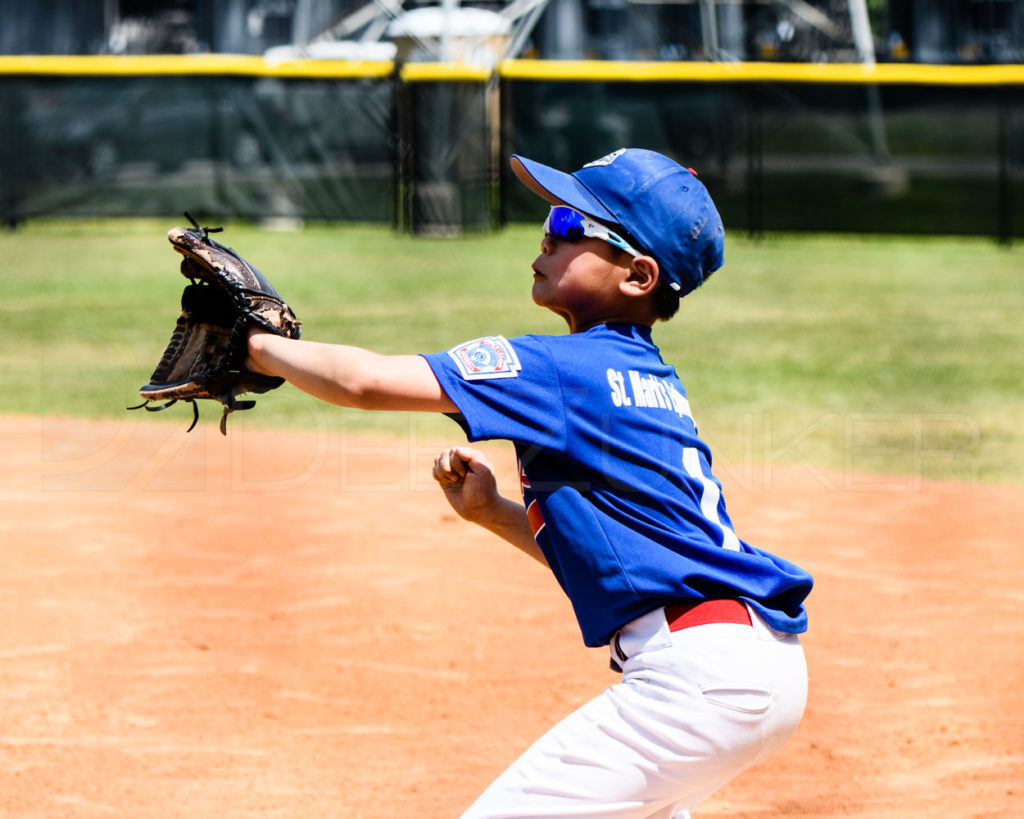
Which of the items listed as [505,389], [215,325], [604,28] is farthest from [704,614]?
[604,28]

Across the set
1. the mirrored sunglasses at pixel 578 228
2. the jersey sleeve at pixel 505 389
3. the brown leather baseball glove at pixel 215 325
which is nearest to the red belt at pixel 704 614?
the jersey sleeve at pixel 505 389

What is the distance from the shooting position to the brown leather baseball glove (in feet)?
7.17

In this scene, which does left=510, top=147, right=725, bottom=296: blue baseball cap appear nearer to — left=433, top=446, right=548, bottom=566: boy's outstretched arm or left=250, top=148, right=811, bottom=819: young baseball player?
left=250, top=148, right=811, bottom=819: young baseball player

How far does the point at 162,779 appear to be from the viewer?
3.43m

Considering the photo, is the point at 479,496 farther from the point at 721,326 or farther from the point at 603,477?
the point at 721,326

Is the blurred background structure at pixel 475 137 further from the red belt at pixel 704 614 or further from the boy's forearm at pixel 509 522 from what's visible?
the red belt at pixel 704 614

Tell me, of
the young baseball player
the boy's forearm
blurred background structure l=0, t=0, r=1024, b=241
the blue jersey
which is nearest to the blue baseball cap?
the young baseball player

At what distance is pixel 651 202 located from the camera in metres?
2.24

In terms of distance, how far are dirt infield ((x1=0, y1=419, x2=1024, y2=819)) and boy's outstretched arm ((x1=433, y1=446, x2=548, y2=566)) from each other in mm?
1048

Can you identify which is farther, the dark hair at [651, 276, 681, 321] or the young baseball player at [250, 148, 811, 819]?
the dark hair at [651, 276, 681, 321]

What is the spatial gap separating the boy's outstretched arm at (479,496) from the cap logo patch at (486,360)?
0.35m

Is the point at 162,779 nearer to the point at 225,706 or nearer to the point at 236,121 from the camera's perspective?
the point at 225,706

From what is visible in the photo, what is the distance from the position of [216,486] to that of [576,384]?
15.6 ft

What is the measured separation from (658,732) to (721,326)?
32.1ft
